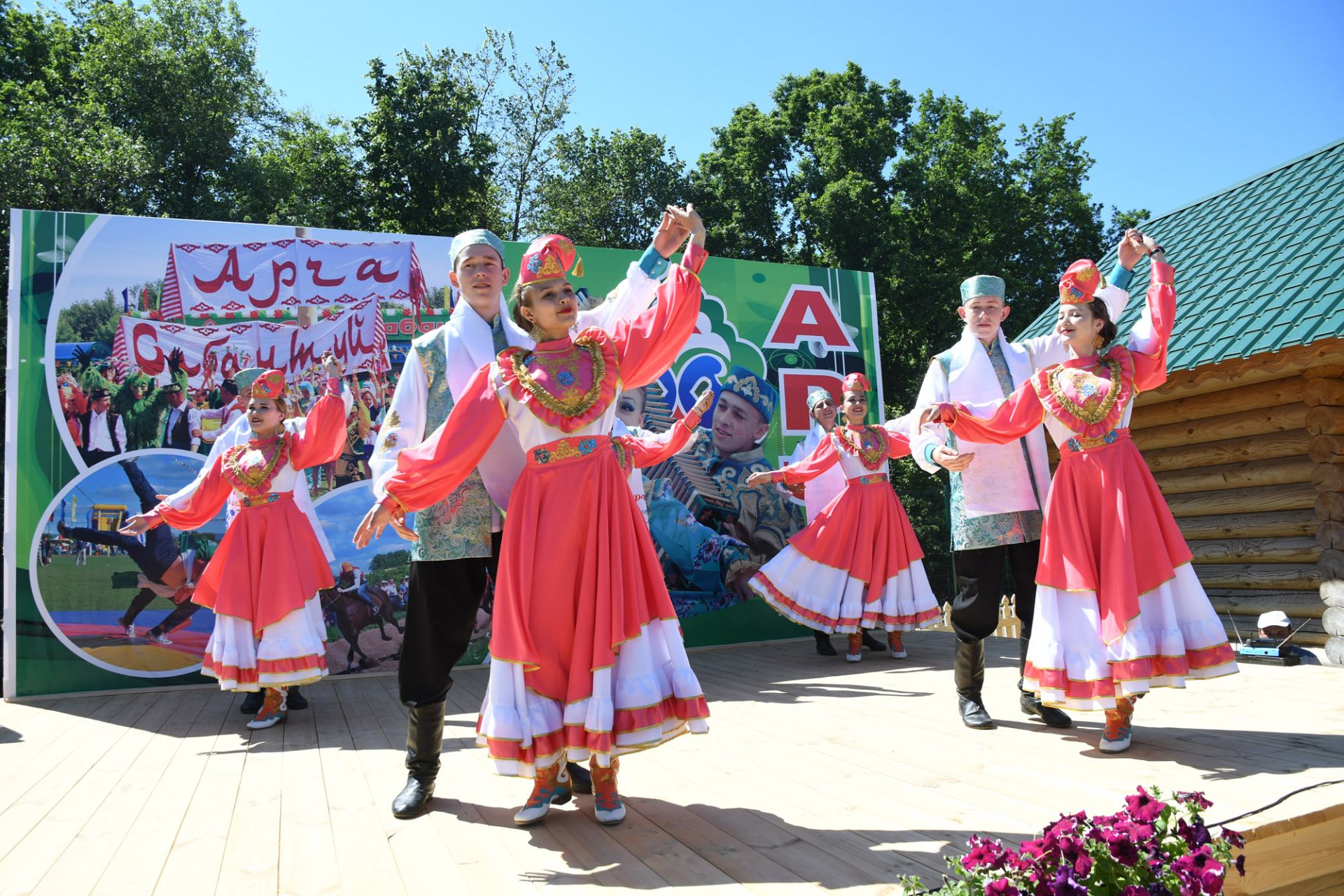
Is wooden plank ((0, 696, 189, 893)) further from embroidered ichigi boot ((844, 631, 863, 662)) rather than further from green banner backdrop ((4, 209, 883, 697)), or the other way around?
embroidered ichigi boot ((844, 631, 863, 662))

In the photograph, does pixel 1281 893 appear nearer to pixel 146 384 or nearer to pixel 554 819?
pixel 554 819

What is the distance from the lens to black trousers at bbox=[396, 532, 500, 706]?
2998 millimetres

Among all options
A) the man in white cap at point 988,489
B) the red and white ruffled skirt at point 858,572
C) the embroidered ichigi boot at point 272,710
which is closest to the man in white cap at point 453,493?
the man in white cap at point 988,489

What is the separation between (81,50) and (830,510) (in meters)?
20.3

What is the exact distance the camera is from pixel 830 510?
22.5 feet

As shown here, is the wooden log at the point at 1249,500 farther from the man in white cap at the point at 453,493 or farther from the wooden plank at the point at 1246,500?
the man in white cap at the point at 453,493

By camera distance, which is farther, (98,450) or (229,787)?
(98,450)

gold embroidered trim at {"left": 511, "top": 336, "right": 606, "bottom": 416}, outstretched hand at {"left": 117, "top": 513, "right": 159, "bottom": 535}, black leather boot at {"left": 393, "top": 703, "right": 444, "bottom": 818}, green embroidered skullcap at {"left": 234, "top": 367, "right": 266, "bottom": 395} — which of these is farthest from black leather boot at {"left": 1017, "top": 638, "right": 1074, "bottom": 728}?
outstretched hand at {"left": 117, "top": 513, "right": 159, "bottom": 535}

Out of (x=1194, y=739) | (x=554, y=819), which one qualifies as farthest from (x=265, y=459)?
(x=1194, y=739)

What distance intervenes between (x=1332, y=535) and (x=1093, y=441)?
11.1 ft

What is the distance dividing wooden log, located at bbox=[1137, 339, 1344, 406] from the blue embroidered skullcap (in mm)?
3160

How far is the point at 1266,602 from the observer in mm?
6328

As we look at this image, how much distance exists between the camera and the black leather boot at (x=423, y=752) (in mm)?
3002

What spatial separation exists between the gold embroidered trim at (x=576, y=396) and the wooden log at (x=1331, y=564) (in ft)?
17.4
